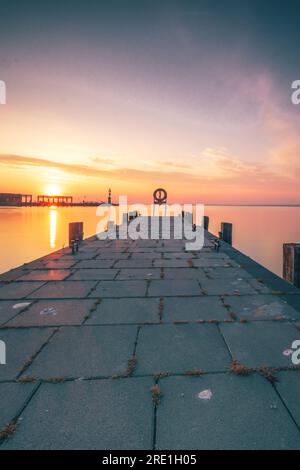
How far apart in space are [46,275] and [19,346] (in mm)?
3529

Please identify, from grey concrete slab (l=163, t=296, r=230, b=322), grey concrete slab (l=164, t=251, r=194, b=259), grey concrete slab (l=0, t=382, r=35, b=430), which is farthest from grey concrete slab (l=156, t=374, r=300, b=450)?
grey concrete slab (l=164, t=251, r=194, b=259)

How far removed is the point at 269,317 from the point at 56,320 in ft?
11.8

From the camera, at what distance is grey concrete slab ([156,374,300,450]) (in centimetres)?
207

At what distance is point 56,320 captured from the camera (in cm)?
422

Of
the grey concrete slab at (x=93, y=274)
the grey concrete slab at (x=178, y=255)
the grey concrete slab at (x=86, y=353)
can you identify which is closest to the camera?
the grey concrete slab at (x=86, y=353)

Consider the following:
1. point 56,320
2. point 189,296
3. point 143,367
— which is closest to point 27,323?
point 56,320

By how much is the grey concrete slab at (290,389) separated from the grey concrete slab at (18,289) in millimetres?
4775

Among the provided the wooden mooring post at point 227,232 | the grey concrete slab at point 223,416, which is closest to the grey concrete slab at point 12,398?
the grey concrete slab at point 223,416

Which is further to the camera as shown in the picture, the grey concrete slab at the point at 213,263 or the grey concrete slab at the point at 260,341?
the grey concrete slab at the point at 213,263

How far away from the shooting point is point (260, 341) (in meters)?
3.55

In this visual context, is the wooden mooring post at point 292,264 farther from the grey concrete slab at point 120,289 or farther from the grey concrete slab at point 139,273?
the grey concrete slab at point 120,289

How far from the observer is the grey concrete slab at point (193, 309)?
4.31 m
